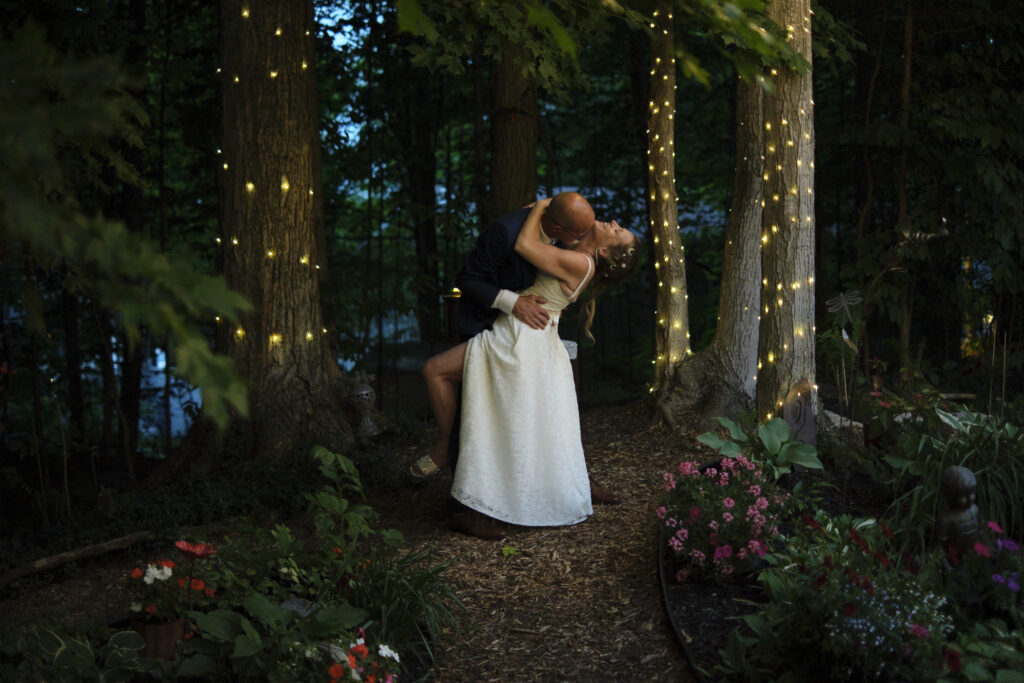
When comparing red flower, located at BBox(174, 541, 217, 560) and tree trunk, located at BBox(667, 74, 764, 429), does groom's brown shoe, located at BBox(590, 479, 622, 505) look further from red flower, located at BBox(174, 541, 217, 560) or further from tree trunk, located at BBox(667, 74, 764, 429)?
red flower, located at BBox(174, 541, 217, 560)

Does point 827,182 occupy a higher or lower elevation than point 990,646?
higher

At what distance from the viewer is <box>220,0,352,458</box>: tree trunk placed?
6492mm

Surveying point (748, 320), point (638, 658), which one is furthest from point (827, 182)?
point (638, 658)

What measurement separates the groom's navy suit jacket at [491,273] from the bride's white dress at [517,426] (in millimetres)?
100

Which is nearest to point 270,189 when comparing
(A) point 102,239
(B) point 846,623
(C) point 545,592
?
(C) point 545,592

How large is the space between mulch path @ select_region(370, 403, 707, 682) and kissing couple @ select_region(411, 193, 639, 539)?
0.17 m

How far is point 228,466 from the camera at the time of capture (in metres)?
6.36

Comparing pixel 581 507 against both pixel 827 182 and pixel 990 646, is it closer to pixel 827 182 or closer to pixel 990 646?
pixel 990 646

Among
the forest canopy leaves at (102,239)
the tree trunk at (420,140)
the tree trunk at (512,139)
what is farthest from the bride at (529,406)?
the tree trunk at (420,140)

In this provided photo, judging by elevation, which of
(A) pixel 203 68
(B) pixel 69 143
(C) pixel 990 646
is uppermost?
(A) pixel 203 68

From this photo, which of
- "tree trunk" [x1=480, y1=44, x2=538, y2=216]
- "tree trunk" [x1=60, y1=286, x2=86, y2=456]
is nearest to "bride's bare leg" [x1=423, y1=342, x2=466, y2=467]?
"tree trunk" [x1=480, y1=44, x2=538, y2=216]

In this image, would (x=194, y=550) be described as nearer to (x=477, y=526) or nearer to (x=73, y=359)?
(x=477, y=526)

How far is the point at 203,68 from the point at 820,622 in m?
8.32

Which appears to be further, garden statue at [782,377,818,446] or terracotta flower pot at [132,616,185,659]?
garden statue at [782,377,818,446]
